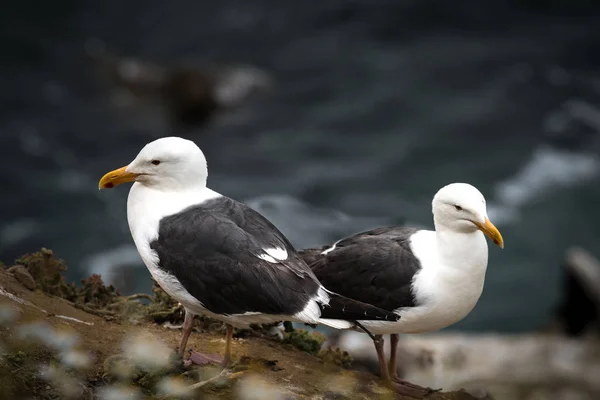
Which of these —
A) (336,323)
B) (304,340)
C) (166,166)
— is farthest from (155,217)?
(304,340)

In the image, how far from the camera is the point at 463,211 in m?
6.91

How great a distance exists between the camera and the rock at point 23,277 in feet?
22.7

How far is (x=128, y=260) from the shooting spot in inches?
607

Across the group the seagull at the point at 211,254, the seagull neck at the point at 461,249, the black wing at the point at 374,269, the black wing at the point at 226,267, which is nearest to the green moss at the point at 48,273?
the seagull at the point at 211,254

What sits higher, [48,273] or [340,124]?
[340,124]

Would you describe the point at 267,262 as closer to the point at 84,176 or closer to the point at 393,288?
the point at 393,288

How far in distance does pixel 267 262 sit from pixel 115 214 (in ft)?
35.7

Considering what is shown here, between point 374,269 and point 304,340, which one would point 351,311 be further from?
point 304,340

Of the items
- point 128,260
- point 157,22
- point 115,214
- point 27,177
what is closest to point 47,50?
point 157,22

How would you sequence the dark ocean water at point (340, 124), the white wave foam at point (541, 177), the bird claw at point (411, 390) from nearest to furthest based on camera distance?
1. the bird claw at point (411, 390)
2. the dark ocean water at point (340, 124)
3. the white wave foam at point (541, 177)

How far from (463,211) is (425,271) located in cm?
55

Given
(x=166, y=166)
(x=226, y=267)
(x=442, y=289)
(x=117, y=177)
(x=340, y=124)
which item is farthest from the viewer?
(x=340, y=124)

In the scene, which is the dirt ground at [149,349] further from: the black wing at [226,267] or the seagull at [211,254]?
the black wing at [226,267]

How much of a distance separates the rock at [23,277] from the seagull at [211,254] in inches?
40.0
